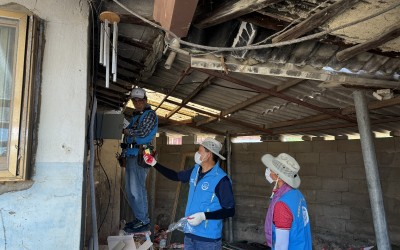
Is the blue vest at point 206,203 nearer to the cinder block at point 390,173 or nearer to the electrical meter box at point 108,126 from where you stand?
the electrical meter box at point 108,126

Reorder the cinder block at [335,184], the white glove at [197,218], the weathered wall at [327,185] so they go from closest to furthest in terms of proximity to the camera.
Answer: the white glove at [197,218] → the weathered wall at [327,185] → the cinder block at [335,184]

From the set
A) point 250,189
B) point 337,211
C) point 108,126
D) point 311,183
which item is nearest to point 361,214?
point 337,211

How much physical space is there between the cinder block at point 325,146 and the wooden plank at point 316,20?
5.20 m

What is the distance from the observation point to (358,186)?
657 cm

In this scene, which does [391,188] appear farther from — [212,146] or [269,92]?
[212,146]

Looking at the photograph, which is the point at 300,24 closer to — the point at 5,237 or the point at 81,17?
the point at 81,17

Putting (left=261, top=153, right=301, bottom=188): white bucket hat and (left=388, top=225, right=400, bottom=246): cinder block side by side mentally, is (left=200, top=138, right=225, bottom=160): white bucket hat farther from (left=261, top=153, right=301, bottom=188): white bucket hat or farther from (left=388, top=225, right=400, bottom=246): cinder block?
(left=388, top=225, right=400, bottom=246): cinder block

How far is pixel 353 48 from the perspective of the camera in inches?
97.6

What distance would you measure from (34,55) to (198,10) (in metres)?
1.20

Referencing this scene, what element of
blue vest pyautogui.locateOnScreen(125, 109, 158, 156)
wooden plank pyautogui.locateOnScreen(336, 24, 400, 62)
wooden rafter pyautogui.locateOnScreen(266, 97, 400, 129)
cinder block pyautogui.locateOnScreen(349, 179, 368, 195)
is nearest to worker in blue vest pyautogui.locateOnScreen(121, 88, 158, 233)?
blue vest pyautogui.locateOnScreen(125, 109, 158, 156)

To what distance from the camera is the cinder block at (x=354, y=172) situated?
648 cm

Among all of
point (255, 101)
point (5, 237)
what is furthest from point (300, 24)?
point (255, 101)

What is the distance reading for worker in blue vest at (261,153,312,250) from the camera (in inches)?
105

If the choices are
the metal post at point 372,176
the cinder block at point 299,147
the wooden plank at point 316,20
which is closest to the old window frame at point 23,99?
the wooden plank at point 316,20
